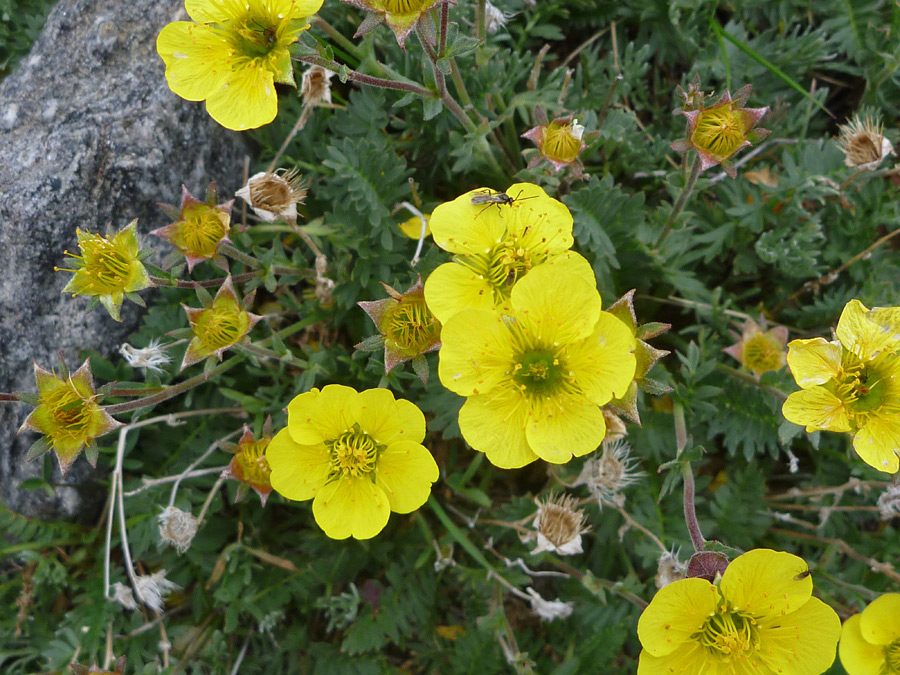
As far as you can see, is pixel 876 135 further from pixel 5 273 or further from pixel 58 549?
pixel 58 549

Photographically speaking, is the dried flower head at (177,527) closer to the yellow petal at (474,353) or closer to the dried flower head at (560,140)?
the yellow petal at (474,353)

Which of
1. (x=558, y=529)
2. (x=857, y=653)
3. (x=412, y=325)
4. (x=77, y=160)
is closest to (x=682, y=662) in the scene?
(x=558, y=529)

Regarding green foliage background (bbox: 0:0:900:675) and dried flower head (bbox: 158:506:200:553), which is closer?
dried flower head (bbox: 158:506:200:553)

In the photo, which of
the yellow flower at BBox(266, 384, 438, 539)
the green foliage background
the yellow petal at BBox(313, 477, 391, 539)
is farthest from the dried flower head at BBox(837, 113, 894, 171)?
the yellow petal at BBox(313, 477, 391, 539)

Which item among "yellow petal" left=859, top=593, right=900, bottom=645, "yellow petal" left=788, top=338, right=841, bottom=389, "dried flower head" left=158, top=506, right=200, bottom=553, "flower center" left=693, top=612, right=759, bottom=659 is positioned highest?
"yellow petal" left=788, top=338, right=841, bottom=389

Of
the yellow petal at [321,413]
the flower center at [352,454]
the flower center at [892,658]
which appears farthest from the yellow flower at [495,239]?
the flower center at [892,658]

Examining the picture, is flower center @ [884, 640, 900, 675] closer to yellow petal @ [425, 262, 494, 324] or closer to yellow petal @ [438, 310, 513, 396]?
yellow petal @ [438, 310, 513, 396]

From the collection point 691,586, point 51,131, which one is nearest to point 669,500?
point 691,586
